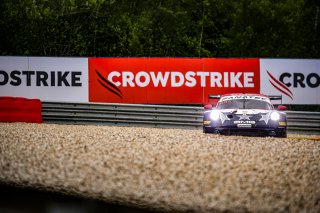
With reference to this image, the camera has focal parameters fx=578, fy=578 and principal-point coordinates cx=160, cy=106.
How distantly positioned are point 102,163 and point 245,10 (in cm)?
3401

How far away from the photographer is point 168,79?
787 inches

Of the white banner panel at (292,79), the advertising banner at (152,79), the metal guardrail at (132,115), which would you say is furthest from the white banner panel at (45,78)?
the white banner panel at (292,79)

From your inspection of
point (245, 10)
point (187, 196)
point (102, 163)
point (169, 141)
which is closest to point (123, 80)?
point (169, 141)

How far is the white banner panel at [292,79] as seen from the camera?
64.7 feet

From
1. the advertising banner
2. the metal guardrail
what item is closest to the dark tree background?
the advertising banner

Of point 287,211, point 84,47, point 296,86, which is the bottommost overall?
point 287,211

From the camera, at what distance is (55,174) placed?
7746 mm

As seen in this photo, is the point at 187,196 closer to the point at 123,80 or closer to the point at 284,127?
the point at 284,127

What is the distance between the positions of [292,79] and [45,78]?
335 inches

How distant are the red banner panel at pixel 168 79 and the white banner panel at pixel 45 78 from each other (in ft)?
1.36

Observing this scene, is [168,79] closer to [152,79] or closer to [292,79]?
[152,79]

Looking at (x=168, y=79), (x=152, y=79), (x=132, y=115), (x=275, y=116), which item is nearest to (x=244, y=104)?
(x=275, y=116)

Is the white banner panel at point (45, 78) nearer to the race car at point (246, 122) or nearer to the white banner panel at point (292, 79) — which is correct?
the white banner panel at point (292, 79)

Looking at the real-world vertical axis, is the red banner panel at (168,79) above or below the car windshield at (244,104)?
above
